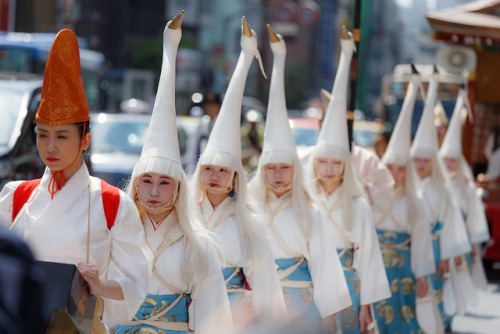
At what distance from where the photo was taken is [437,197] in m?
8.51

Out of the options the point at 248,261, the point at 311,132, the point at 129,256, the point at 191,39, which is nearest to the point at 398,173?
the point at 248,261

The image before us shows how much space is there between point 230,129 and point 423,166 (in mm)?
3870

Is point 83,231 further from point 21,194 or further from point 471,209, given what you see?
point 471,209

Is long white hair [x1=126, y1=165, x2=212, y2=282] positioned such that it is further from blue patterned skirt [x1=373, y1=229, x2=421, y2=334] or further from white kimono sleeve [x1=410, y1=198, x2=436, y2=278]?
white kimono sleeve [x1=410, y1=198, x2=436, y2=278]

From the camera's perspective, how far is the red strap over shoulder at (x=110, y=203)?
354cm

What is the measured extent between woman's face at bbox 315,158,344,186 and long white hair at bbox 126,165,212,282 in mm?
2088

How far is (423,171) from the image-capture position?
858 centimetres

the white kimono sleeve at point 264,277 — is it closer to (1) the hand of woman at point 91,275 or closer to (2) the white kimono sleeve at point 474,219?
(1) the hand of woman at point 91,275

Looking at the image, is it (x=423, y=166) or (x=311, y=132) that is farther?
(x=311, y=132)

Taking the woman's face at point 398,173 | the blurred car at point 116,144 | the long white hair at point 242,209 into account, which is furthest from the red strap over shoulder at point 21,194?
the blurred car at point 116,144

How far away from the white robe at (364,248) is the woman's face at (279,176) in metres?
0.57

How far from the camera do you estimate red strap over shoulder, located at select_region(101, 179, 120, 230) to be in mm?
3537

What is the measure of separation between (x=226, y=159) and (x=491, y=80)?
9.04 m

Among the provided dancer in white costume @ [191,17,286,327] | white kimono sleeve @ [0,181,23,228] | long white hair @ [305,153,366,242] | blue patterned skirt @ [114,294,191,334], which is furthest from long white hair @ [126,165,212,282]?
long white hair @ [305,153,366,242]
